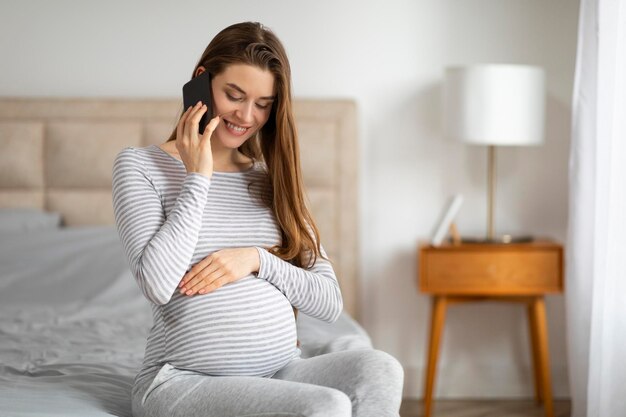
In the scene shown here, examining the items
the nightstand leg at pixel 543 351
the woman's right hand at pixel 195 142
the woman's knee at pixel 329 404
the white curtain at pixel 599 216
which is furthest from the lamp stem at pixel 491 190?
the woman's knee at pixel 329 404

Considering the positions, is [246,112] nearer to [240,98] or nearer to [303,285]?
[240,98]

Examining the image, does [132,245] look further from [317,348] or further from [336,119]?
[336,119]

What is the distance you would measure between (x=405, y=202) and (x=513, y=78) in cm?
72

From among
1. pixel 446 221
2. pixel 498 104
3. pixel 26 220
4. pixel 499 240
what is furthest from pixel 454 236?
pixel 26 220

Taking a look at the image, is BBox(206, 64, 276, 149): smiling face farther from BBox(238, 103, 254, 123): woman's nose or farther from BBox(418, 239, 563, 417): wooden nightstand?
BBox(418, 239, 563, 417): wooden nightstand

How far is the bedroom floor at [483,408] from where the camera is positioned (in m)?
3.50

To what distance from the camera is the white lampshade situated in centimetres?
330

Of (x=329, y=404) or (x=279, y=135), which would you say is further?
(x=279, y=135)

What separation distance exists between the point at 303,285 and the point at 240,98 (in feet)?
1.30

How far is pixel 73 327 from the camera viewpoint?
Result: 274 centimetres

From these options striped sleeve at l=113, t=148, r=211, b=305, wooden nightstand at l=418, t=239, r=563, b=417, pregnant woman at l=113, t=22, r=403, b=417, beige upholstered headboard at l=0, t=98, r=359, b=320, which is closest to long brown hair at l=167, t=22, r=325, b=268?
pregnant woman at l=113, t=22, r=403, b=417

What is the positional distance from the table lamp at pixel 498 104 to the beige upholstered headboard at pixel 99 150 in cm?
46

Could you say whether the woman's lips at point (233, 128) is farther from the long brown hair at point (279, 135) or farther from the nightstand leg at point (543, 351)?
the nightstand leg at point (543, 351)

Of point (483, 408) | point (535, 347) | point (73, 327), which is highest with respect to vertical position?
point (73, 327)
